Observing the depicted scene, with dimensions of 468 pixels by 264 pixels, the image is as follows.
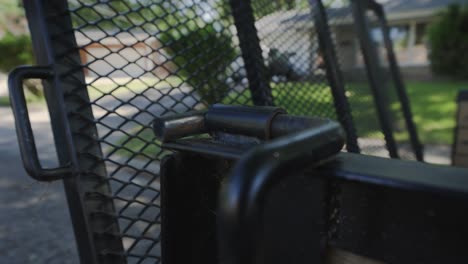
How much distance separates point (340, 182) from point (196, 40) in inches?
40.3

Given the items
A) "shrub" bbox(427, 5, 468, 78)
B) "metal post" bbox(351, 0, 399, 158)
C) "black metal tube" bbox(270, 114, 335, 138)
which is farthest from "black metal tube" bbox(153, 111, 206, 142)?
"shrub" bbox(427, 5, 468, 78)

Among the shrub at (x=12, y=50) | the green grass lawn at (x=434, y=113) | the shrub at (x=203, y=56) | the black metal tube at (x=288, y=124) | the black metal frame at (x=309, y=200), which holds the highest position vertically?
the shrub at (x=12, y=50)

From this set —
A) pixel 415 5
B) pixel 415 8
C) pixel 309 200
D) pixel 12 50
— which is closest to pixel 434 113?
pixel 309 200

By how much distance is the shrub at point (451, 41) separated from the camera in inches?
611

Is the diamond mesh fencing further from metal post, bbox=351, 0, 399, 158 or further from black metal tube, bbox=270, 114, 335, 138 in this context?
metal post, bbox=351, 0, 399, 158

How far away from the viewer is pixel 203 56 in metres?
1.36

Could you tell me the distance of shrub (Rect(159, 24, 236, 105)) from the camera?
4.33 feet

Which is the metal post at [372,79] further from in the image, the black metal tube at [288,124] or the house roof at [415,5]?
the house roof at [415,5]

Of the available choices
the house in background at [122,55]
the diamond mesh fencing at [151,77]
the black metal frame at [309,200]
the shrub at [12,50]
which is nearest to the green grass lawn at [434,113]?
the diamond mesh fencing at [151,77]

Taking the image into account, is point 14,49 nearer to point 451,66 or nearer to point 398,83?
point 398,83

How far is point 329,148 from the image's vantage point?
50cm

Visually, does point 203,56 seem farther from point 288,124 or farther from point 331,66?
point 331,66

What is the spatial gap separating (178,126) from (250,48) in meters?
0.92

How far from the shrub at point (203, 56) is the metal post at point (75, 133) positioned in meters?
0.39
